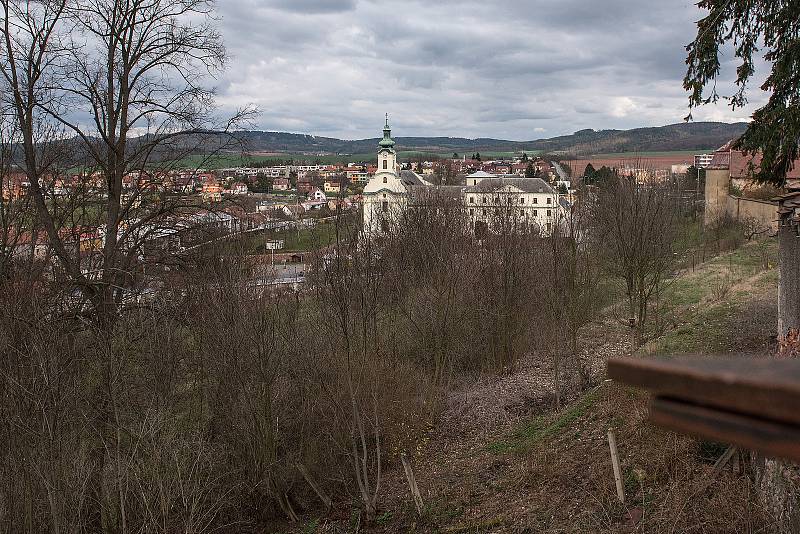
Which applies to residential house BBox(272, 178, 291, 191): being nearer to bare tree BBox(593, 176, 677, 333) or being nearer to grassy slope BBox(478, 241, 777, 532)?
bare tree BBox(593, 176, 677, 333)

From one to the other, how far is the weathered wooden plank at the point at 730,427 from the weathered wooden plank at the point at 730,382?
1 cm

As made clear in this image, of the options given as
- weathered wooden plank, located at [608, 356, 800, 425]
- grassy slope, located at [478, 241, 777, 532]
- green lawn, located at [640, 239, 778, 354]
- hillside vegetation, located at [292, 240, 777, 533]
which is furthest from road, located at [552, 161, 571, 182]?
weathered wooden plank, located at [608, 356, 800, 425]

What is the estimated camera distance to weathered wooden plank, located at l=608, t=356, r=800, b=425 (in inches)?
44.5

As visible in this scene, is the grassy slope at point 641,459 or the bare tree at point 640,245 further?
the bare tree at point 640,245

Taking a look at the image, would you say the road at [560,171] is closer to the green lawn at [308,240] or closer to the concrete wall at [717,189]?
the concrete wall at [717,189]

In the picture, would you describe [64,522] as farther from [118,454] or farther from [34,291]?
[34,291]

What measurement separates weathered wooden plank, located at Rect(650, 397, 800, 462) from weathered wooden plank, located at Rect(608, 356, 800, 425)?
14 millimetres

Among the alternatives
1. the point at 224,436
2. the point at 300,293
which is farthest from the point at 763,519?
the point at 300,293

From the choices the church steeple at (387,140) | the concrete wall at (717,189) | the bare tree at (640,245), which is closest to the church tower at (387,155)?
the church steeple at (387,140)

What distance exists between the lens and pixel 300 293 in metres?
16.9

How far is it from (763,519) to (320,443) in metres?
7.77

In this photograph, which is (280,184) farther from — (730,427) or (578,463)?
(730,427)

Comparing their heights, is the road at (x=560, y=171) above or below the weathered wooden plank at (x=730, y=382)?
above

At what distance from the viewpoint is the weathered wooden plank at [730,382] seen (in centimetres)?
113
